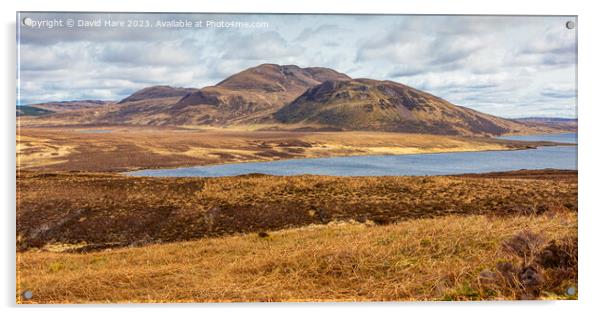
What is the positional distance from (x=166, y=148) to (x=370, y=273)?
86.3ft

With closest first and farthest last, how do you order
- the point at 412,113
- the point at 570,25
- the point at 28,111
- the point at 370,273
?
the point at 370,273, the point at 570,25, the point at 28,111, the point at 412,113

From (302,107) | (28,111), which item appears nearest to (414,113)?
(28,111)

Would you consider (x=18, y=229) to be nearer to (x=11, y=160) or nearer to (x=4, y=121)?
(x=11, y=160)

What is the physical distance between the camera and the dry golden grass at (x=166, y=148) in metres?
11.5

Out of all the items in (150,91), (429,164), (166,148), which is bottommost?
(429,164)

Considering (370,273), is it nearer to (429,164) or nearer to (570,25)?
(570,25)

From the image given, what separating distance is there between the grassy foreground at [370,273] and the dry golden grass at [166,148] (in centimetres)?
335

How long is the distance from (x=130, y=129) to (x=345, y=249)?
26.8 metres

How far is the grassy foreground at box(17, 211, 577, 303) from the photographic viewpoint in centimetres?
757

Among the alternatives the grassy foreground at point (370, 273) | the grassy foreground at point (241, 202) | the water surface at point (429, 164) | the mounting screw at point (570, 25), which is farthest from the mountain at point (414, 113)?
the grassy foreground at point (370, 273)

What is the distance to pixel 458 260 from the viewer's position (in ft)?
25.7

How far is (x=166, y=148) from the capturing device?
3169 cm

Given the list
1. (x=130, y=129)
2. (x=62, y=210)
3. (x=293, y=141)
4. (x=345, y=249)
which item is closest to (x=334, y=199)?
(x=345, y=249)

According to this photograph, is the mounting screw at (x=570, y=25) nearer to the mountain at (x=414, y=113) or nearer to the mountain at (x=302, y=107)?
the mountain at (x=302, y=107)
